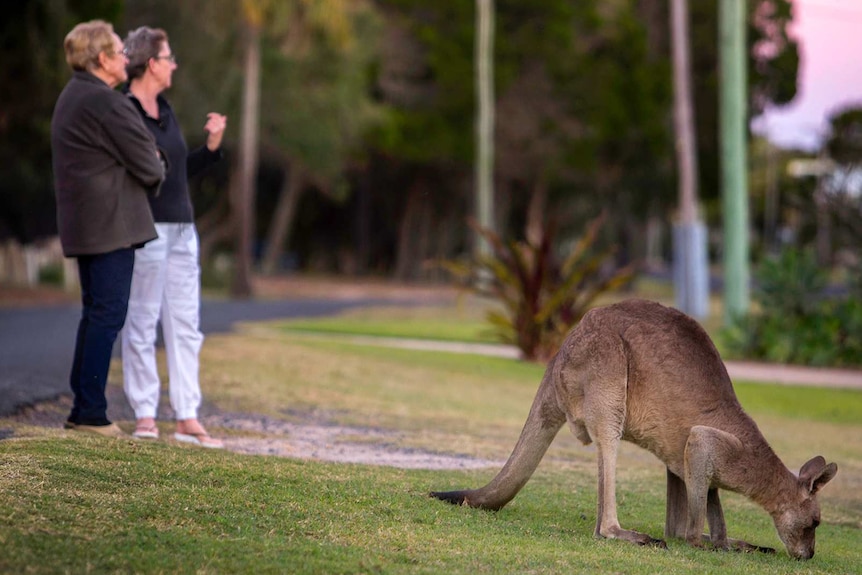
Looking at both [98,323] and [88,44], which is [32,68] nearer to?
[88,44]

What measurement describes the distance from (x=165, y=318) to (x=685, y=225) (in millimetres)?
25535

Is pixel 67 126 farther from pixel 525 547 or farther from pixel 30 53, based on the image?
pixel 30 53

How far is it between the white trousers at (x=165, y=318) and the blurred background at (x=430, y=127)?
21045 millimetres

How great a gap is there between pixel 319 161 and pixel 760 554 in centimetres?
3925

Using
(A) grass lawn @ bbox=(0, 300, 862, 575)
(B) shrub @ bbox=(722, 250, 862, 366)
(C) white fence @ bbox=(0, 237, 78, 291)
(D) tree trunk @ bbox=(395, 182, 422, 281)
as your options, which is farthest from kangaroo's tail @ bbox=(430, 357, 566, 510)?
(D) tree trunk @ bbox=(395, 182, 422, 281)

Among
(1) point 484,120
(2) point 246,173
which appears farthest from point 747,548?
(1) point 484,120

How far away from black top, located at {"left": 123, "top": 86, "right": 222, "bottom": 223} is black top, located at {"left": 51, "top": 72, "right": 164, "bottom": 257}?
44cm

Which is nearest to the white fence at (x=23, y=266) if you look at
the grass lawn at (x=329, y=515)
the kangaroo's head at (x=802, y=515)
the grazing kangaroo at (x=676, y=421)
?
the grass lawn at (x=329, y=515)

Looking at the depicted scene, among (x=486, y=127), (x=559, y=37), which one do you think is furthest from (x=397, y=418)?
(x=559, y=37)

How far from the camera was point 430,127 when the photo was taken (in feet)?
170

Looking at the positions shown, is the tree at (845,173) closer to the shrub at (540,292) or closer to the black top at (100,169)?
the shrub at (540,292)

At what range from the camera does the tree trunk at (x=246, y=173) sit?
38656 millimetres

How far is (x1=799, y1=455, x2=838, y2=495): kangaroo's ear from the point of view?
7336 millimetres

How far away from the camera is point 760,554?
756cm
